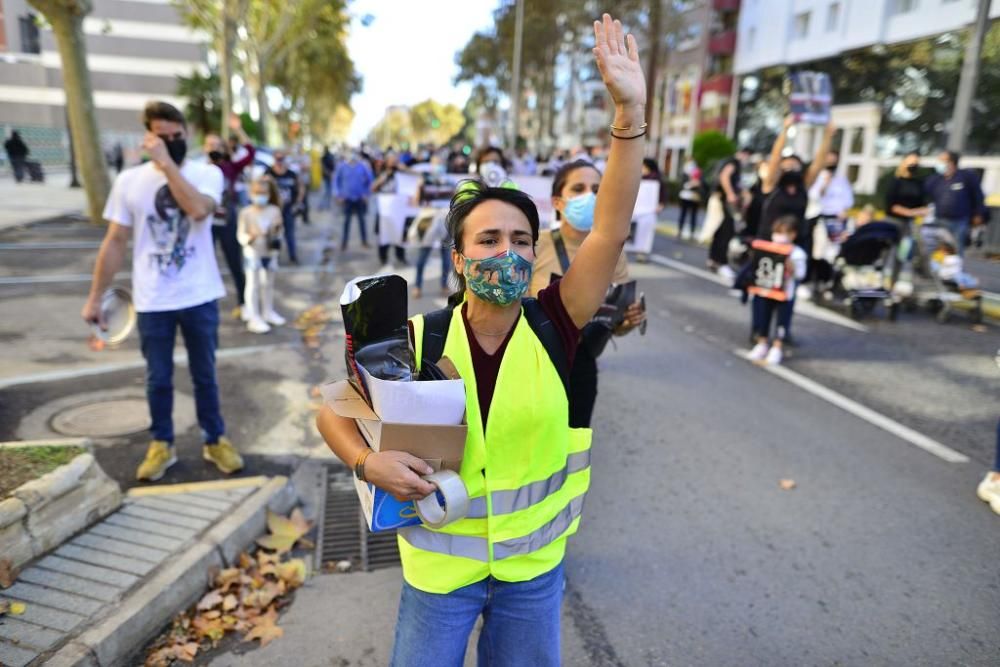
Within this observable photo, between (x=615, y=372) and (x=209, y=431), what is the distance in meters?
3.76

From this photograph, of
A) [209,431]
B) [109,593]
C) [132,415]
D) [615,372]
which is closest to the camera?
[109,593]

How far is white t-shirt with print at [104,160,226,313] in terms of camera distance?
13.2ft

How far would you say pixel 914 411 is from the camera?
19.4 ft

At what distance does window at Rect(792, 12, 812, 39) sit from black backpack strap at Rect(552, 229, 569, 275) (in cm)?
2996

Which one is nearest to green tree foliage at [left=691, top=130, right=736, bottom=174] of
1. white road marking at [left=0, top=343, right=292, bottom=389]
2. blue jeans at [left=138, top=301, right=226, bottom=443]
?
white road marking at [left=0, top=343, right=292, bottom=389]

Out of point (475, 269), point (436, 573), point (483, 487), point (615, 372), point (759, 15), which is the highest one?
point (759, 15)

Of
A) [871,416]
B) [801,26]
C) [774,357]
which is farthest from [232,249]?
[801,26]

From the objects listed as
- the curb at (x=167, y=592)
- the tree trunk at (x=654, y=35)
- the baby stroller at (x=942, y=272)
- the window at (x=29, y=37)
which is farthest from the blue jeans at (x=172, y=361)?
the window at (x=29, y=37)

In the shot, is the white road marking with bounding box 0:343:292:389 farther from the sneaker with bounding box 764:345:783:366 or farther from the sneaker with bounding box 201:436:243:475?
the sneaker with bounding box 764:345:783:366

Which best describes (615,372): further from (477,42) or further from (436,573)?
(477,42)

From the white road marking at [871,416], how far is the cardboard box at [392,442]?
14.9 ft

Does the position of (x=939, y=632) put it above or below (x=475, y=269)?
below

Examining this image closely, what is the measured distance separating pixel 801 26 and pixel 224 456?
31572 mm

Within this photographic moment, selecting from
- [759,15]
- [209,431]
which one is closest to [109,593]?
[209,431]
